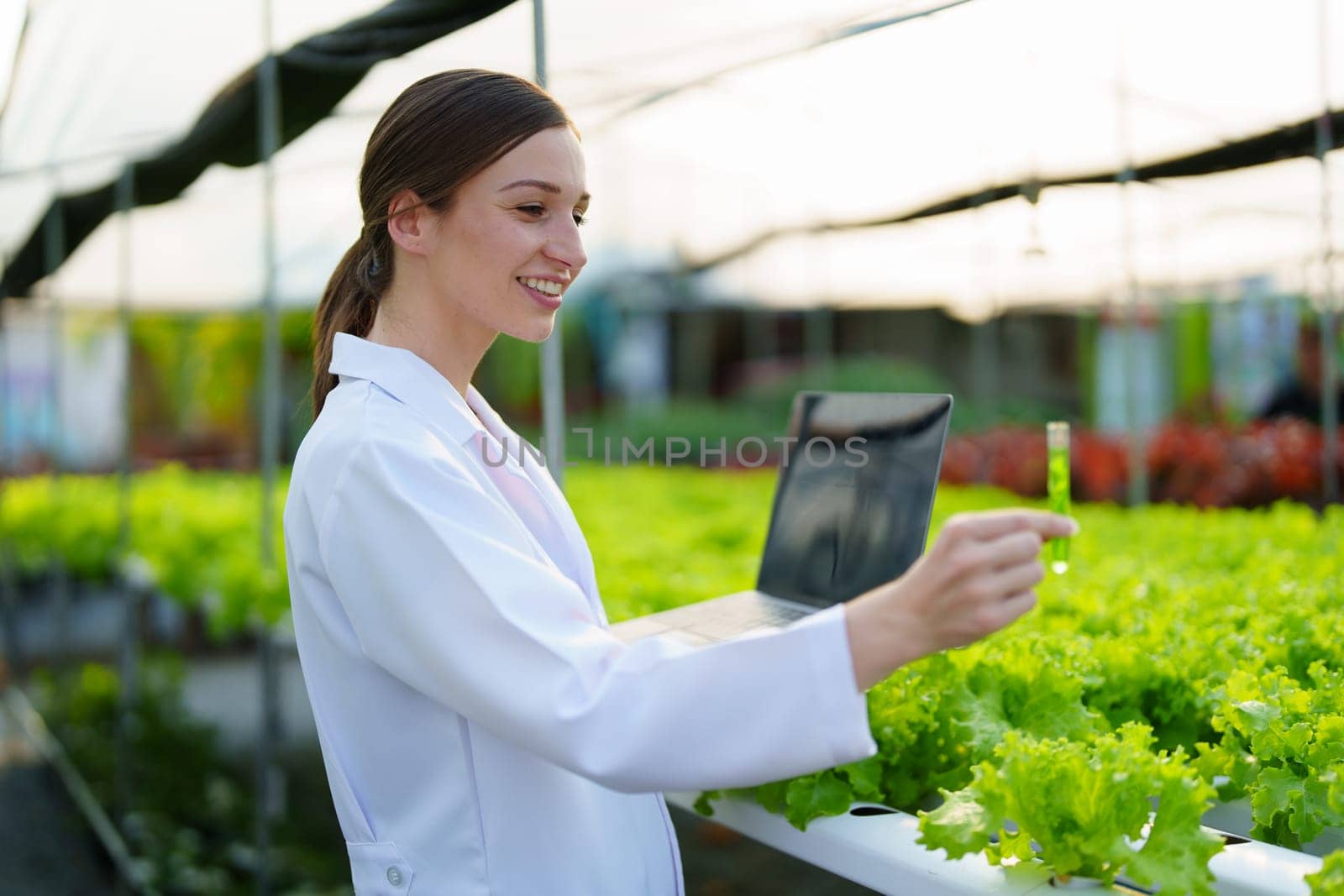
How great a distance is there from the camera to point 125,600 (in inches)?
191

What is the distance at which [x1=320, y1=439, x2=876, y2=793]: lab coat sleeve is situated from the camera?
2.89ft

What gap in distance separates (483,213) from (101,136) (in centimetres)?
390

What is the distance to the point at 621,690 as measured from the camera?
0.90 m

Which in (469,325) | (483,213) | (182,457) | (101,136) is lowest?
(182,457)

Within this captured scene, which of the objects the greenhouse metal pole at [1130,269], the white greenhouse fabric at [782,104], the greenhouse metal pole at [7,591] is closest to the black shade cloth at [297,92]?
the white greenhouse fabric at [782,104]

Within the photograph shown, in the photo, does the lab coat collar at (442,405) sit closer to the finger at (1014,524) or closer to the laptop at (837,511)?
the laptop at (837,511)

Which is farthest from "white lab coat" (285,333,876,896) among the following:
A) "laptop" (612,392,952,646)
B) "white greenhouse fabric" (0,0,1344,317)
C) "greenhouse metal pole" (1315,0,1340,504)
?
"greenhouse metal pole" (1315,0,1340,504)

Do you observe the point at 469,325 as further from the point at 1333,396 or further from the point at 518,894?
the point at 1333,396

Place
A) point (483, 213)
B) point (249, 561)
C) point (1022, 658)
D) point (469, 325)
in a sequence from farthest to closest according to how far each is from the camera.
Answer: point (249, 561) < point (1022, 658) < point (469, 325) < point (483, 213)

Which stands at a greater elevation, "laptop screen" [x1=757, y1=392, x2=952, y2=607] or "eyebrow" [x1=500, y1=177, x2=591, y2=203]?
"eyebrow" [x1=500, y1=177, x2=591, y2=203]

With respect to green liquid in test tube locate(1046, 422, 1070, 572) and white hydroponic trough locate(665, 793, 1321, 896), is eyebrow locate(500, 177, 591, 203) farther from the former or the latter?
white hydroponic trough locate(665, 793, 1321, 896)

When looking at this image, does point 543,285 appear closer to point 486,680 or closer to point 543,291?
point 543,291

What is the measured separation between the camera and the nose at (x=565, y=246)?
4.05 feet

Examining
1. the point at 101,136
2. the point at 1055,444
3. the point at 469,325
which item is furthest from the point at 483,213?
the point at 101,136
